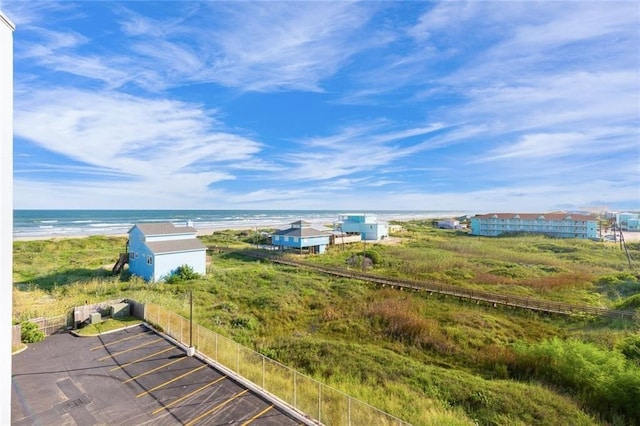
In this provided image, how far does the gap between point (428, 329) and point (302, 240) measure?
3416cm

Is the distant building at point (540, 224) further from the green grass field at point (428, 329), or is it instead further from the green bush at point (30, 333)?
the green bush at point (30, 333)

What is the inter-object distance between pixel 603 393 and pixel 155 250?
37.1m

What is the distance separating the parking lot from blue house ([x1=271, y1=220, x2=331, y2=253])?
1504 inches

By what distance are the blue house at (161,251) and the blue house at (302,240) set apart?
65.2 ft

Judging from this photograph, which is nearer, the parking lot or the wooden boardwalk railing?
the parking lot

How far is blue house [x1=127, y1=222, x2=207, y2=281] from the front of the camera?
34781mm

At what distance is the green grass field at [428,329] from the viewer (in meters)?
14.7

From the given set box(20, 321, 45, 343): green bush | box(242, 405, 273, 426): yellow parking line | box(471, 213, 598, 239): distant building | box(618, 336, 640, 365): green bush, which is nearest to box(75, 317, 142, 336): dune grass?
box(20, 321, 45, 343): green bush

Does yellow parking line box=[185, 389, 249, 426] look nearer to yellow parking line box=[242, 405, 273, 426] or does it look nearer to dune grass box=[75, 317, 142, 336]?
yellow parking line box=[242, 405, 273, 426]

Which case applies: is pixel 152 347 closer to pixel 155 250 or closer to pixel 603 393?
pixel 155 250

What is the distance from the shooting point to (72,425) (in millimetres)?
11812

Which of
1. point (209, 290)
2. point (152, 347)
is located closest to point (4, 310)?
point (152, 347)

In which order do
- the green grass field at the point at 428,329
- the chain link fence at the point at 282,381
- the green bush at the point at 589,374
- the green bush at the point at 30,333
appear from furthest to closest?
the green bush at the point at 30,333
the green grass field at the point at 428,329
the green bush at the point at 589,374
the chain link fence at the point at 282,381

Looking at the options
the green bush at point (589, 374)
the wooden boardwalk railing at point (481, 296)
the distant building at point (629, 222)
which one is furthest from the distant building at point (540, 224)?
the green bush at point (589, 374)
